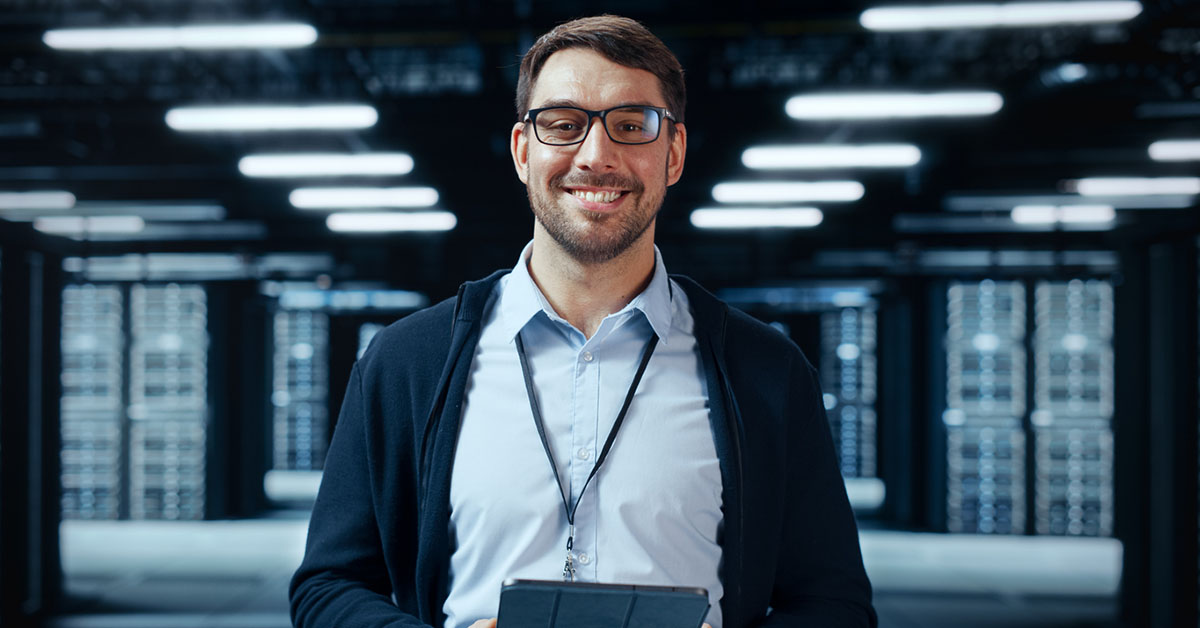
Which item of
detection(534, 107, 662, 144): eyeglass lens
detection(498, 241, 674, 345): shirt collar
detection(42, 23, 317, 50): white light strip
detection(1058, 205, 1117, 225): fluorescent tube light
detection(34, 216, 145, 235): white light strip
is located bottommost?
detection(498, 241, 674, 345): shirt collar

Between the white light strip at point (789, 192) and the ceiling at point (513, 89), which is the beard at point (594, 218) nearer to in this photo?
the ceiling at point (513, 89)

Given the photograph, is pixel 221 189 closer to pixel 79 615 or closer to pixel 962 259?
pixel 79 615

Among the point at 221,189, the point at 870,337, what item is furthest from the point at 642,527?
the point at 870,337

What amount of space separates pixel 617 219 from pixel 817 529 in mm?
519

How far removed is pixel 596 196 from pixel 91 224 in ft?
34.0

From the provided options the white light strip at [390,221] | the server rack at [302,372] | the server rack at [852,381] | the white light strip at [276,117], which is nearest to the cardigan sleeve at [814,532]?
the white light strip at [276,117]

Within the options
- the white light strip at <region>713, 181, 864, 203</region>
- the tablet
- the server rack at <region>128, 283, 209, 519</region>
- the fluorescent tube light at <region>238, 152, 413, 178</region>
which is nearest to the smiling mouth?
the tablet

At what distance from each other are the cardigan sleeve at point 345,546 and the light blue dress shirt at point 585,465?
13cm

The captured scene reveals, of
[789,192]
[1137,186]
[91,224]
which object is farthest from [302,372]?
[1137,186]

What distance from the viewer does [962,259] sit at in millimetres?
11398

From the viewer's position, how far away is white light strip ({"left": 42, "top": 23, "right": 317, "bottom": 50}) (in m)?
4.24

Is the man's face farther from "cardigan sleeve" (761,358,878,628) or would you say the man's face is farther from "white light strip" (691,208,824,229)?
"white light strip" (691,208,824,229)

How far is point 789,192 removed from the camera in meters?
8.02

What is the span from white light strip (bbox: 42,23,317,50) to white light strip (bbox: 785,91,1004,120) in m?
2.86
